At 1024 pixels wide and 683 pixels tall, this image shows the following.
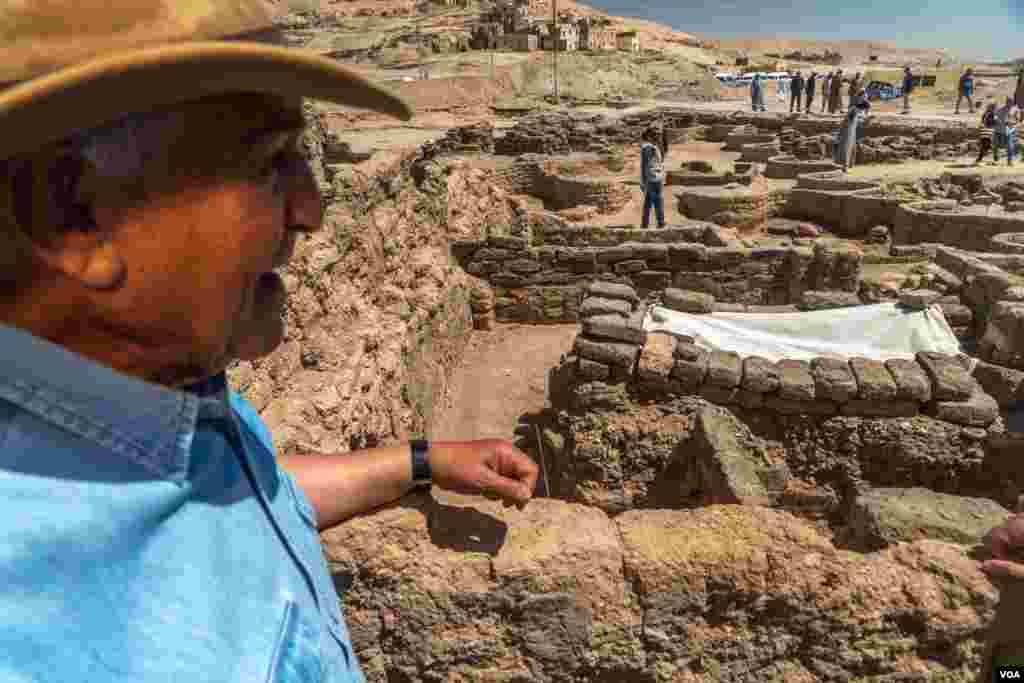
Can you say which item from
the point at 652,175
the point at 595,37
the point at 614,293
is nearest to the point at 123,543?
the point at 614,293

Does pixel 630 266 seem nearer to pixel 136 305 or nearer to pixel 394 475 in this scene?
pixel 394 475

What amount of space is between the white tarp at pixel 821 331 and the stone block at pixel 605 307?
20cm

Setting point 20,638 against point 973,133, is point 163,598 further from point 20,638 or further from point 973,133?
point 973,133

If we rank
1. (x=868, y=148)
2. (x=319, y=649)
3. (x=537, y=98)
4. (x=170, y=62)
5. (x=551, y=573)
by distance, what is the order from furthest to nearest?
(x=537, y=98) → (x=868, y=148) → (x=551, y=573) → (x=319, y=649) → (x=170, y=62)

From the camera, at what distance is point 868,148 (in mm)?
19484

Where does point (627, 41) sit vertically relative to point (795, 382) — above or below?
above

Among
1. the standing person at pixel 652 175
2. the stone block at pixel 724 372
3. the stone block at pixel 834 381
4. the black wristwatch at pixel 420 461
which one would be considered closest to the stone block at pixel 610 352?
the stone block at pixel 724 372

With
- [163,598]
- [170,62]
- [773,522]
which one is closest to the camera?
[170,62]

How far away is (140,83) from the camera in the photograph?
0.67 metres

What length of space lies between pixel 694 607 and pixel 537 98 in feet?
118

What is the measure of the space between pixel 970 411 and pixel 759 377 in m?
1.32

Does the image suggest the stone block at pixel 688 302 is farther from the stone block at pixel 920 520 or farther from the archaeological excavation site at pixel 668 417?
the stone block at pixel 920 520

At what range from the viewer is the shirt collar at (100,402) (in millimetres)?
771

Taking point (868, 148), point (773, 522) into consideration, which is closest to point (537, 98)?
point (868, 148)
